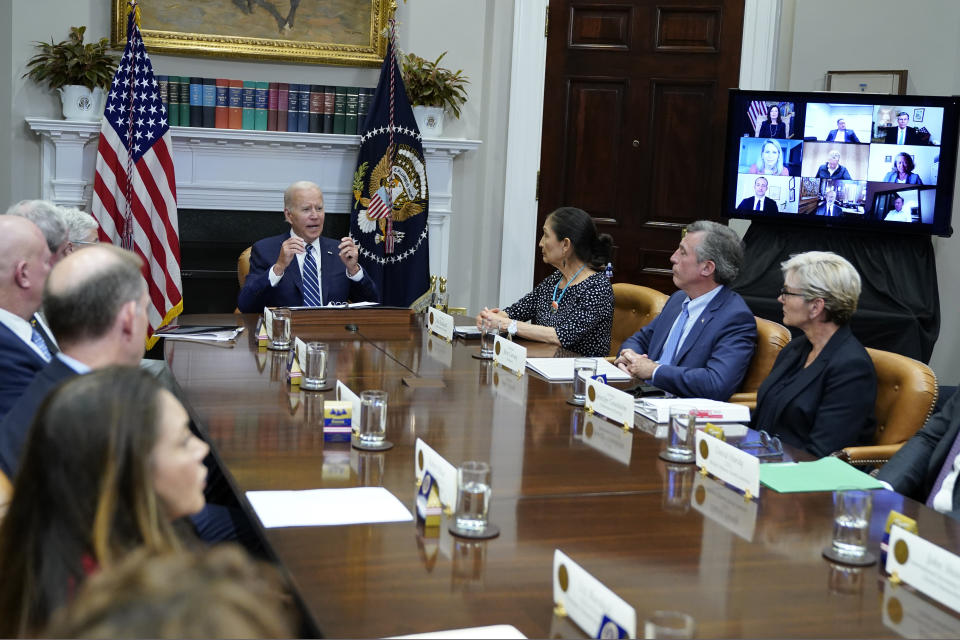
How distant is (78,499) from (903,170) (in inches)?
223

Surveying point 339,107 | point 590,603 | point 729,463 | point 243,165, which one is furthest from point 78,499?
point 339,107

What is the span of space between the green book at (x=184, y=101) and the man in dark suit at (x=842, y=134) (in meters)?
3.81

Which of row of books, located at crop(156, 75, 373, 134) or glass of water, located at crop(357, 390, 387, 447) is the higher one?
row of books, located at crop(156, 75, 373, 134)

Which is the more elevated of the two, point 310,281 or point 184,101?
point 184,101

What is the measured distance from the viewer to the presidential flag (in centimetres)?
636

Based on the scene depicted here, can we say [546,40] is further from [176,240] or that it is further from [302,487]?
[302,487]

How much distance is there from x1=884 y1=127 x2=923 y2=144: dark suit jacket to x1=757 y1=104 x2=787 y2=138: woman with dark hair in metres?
0.58

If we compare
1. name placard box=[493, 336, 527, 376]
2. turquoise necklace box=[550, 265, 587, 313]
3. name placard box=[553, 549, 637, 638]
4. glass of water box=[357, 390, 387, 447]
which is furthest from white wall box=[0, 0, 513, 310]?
name placard box=[553, 549, 637, 638]

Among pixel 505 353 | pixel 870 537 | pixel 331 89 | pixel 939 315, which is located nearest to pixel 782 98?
pixel 939 315

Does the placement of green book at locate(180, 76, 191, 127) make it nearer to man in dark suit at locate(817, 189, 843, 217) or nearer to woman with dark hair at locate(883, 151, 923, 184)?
man in dark suit at locate(817, 189, 843, 217)

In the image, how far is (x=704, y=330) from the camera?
388cm

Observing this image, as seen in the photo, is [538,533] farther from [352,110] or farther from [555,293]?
[352,110]

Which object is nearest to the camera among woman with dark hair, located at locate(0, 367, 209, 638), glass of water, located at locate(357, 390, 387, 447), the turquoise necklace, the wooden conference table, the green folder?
woman with dark hair, located at locate(0, 367, 209, 638)

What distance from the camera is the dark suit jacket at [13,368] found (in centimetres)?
258
